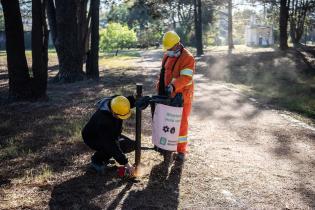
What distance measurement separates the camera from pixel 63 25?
1555 cm

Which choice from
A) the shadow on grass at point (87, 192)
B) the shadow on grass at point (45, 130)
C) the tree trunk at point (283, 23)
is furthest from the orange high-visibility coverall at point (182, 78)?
the tree trunk at point (283, 23)

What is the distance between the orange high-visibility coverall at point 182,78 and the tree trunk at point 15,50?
249 inches

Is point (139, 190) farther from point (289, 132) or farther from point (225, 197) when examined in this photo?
point (289, 132)

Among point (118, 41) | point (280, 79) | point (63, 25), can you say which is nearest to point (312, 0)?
point (118, 41)

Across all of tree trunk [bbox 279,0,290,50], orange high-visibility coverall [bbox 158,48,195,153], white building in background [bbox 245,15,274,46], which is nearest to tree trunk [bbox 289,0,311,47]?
tree trunk [bbox 279,0,290,50]

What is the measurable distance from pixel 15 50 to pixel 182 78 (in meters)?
6.81

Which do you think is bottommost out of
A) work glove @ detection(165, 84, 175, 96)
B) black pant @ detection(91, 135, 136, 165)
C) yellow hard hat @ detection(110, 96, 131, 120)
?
black pant @ detection(91, 135, 136, 165)

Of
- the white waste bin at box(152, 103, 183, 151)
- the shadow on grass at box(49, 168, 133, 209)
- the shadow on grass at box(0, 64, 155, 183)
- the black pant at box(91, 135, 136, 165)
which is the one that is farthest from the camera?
the shadow on grass at box(0, 64, 155, 183)

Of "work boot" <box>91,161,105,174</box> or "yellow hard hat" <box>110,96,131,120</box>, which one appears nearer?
"yellow hard hat" <box>110,96,131,120</box>

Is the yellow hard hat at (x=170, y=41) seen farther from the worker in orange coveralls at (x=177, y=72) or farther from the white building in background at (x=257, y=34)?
the white building in background at (x=257, y=34)

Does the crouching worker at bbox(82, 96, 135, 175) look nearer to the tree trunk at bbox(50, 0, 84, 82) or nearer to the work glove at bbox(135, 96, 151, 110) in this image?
the work glove at bbox(135, 96, 151, 110)

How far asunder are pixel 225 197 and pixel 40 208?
7.64 feet

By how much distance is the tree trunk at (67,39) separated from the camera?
15.5 metres

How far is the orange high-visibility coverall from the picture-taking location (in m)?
5.78
